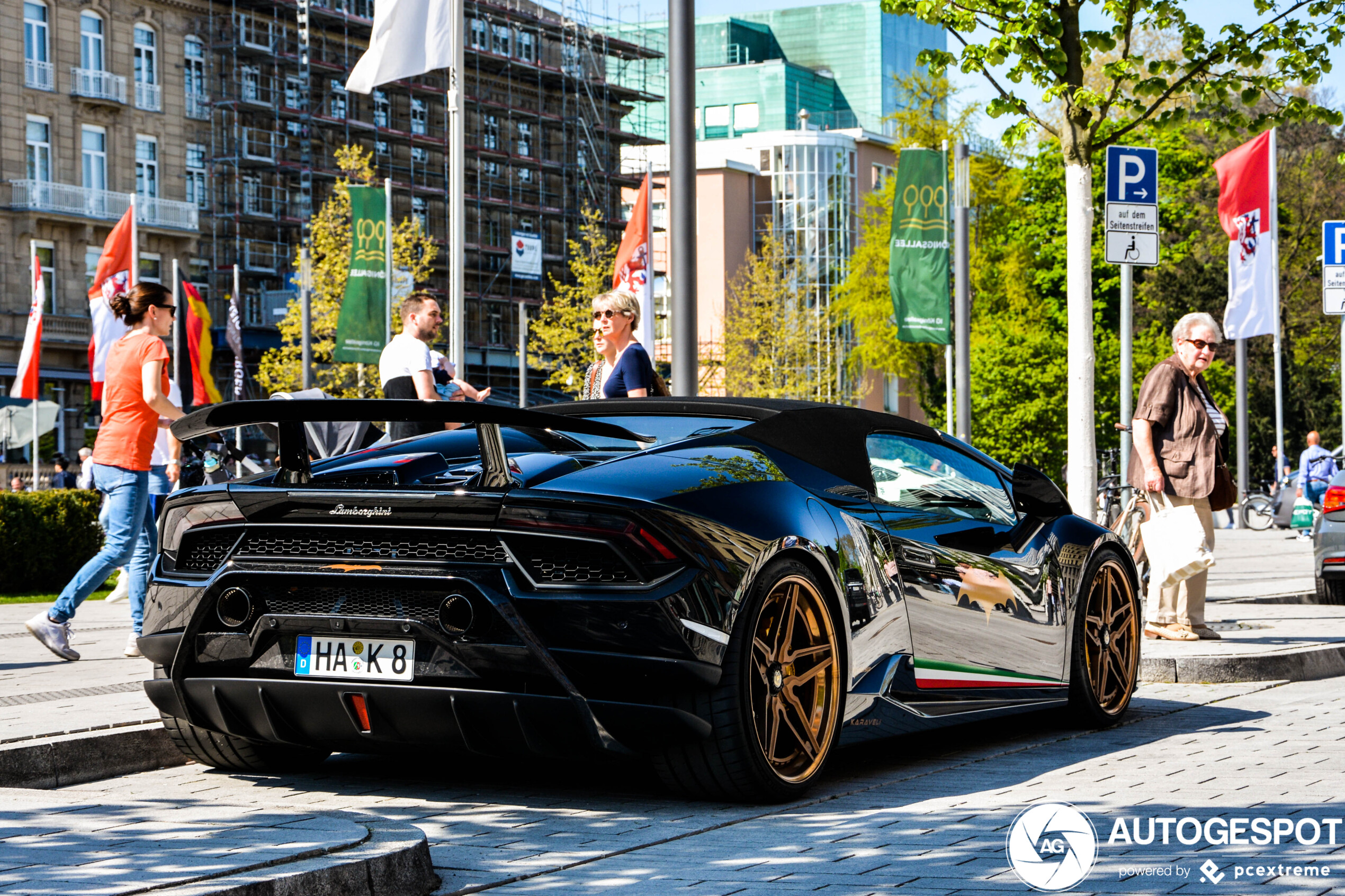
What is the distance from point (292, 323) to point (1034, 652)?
43980 millimetres

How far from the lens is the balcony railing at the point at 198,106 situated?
189ft

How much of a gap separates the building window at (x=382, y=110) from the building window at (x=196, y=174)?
8606 mm

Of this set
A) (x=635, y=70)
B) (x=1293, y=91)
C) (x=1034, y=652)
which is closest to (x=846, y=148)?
(x=635, y=70)

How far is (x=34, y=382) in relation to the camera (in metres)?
31.6

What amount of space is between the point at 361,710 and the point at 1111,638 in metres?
3.72

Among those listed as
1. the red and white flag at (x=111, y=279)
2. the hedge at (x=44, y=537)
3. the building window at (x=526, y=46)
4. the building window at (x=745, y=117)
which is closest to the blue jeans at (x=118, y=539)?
the hedge at (x=44, y=537)

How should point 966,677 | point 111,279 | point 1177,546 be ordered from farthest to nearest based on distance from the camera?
point 111,279, point 1177,546, point 966,677

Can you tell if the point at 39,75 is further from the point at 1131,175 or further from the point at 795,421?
the point at 795,421

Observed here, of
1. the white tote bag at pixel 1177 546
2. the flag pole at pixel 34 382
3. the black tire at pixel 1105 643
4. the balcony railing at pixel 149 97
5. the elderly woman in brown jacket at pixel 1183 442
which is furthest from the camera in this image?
the balcony railing at pixel 149 97

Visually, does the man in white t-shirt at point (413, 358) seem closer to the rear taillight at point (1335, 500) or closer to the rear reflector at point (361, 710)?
the rear reflector at point (361, 710)

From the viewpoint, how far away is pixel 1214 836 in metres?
4.93

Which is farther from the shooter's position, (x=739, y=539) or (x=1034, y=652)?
(x=1034, y=652)

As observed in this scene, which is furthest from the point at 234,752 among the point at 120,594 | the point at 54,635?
the point at 120,594

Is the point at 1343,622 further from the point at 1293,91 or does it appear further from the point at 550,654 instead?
the point at 1293,91
